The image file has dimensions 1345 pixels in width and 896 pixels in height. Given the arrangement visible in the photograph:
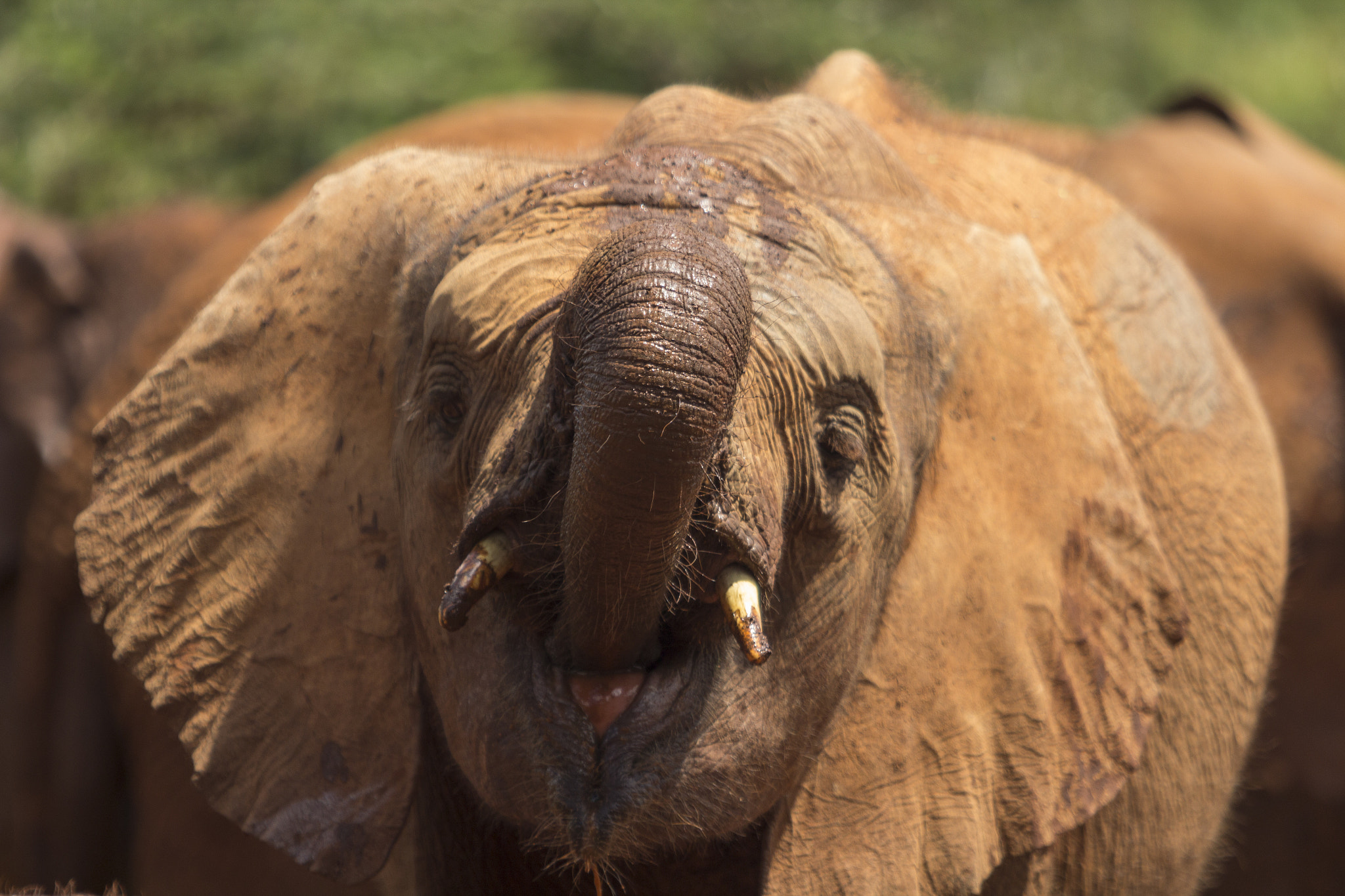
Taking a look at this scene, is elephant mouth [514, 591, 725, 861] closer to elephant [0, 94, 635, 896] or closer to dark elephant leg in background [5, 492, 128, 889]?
elephant [0, 94, 635, 896]

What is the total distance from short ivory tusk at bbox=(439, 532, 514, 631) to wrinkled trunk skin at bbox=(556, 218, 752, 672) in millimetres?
72

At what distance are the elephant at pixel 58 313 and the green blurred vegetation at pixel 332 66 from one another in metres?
0.78

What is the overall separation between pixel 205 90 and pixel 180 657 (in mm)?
3427

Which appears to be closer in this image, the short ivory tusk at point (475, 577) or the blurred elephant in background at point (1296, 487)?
the short ivory tusk at point (475, 577)

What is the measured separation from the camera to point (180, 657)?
1939 millimetres

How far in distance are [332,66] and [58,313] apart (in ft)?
4.47

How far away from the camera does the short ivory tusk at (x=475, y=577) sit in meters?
1.36

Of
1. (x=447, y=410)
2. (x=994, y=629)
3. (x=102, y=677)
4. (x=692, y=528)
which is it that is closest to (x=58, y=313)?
(x=102, y=677)

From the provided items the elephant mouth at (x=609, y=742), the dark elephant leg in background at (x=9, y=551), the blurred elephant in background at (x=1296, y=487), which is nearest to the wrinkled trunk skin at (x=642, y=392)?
the elephant mouth at (x=609, y=742)

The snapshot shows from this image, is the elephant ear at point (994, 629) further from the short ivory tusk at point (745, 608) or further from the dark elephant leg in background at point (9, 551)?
the dark elephant leg in background at point (9, 551)

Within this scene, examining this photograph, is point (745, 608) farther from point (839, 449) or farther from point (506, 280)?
point (506, 280)

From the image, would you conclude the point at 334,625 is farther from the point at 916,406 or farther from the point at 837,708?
the point at 916,406

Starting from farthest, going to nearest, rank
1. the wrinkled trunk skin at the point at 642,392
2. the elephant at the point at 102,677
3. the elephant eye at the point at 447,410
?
1. the elephant at the point at 102,677
2. the elephant eye at the point at 447,410
3. the wrinkled trunk skin at the point at 642,392

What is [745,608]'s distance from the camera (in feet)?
4.48
